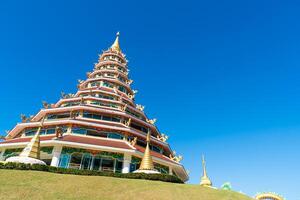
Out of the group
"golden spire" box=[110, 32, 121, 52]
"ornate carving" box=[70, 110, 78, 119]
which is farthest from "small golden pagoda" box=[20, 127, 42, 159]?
"golden spire" box=[110, 32, 121, 52]

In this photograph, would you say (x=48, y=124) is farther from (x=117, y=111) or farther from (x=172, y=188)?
(x=172, y=188)

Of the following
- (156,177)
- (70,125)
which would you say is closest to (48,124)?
(70,125)

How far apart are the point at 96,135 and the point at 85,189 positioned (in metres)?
13.8

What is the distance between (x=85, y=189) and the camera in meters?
14.9

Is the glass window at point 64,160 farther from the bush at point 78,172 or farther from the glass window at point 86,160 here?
the bush at point 78,172

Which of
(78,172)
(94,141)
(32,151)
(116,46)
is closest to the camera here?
(78,172)

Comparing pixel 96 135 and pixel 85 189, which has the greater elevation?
pixel 96 135

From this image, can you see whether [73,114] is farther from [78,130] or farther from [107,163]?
[107,163]

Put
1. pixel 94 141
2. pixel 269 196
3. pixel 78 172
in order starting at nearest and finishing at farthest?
pixel 78 172 → pixel 269 196 → pixel 94 141

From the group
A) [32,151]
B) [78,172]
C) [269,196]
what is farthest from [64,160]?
[269,196]

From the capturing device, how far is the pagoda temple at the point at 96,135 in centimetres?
2473

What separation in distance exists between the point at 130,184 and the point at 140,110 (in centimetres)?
2065

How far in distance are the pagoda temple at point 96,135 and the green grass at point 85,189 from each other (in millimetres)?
6676

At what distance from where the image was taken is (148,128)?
3366 centimetres
